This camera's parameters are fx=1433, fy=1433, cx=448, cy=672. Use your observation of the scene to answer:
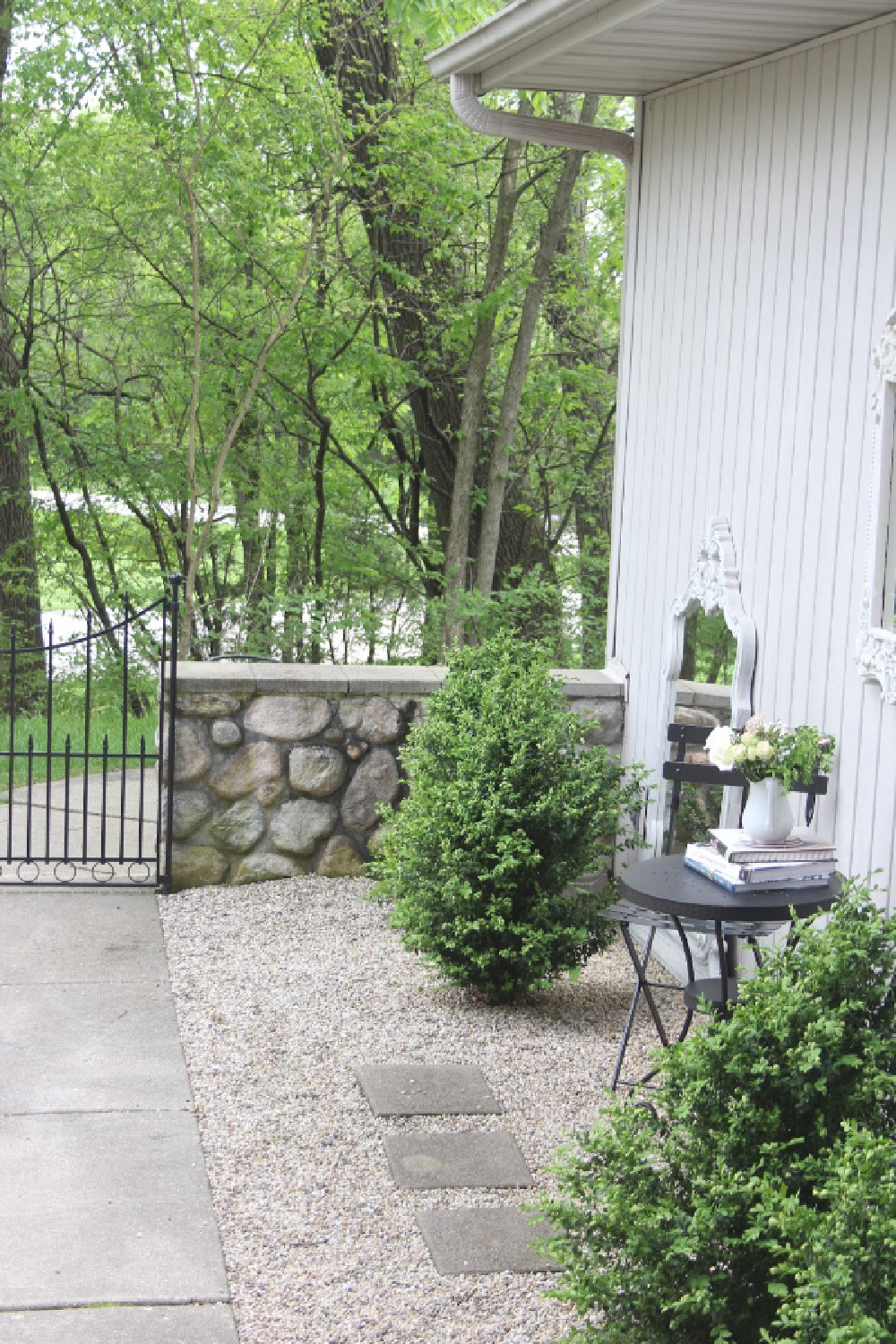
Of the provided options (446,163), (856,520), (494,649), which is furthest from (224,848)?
(446,163)

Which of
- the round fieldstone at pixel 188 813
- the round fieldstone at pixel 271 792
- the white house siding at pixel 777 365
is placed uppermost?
the white house siding at pixel 777 365

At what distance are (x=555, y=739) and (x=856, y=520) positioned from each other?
1.43 meters

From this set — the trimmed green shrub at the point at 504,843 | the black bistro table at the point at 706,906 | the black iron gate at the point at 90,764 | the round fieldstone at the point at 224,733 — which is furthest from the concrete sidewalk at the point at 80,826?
the black bistro table at the point at 706,906

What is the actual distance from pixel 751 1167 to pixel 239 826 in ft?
13.0

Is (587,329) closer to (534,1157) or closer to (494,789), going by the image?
(494,789)

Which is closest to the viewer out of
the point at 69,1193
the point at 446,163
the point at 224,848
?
the point at 69,1193

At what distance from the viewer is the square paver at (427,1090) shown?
419 cm

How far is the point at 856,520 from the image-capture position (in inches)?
164

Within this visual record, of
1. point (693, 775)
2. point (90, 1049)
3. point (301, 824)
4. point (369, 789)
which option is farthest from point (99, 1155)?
point (369, 789)

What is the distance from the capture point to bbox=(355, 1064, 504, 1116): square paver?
13.7ft

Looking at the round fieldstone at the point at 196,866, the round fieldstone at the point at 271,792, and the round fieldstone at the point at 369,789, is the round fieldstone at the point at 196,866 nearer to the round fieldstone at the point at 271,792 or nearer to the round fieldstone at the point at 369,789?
the round fieldstone at the point at 271,792

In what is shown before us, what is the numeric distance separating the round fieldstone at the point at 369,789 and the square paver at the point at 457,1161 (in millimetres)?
2532

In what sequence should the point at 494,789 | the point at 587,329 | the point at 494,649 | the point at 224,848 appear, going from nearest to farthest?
the point at 494,789 < the point at 494,649 < the point at 224,848 < the point at 587,329

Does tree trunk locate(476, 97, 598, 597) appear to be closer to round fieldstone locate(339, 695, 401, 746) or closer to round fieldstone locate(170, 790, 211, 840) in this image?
round fieldstone locate(339, 695, 401, 746)
